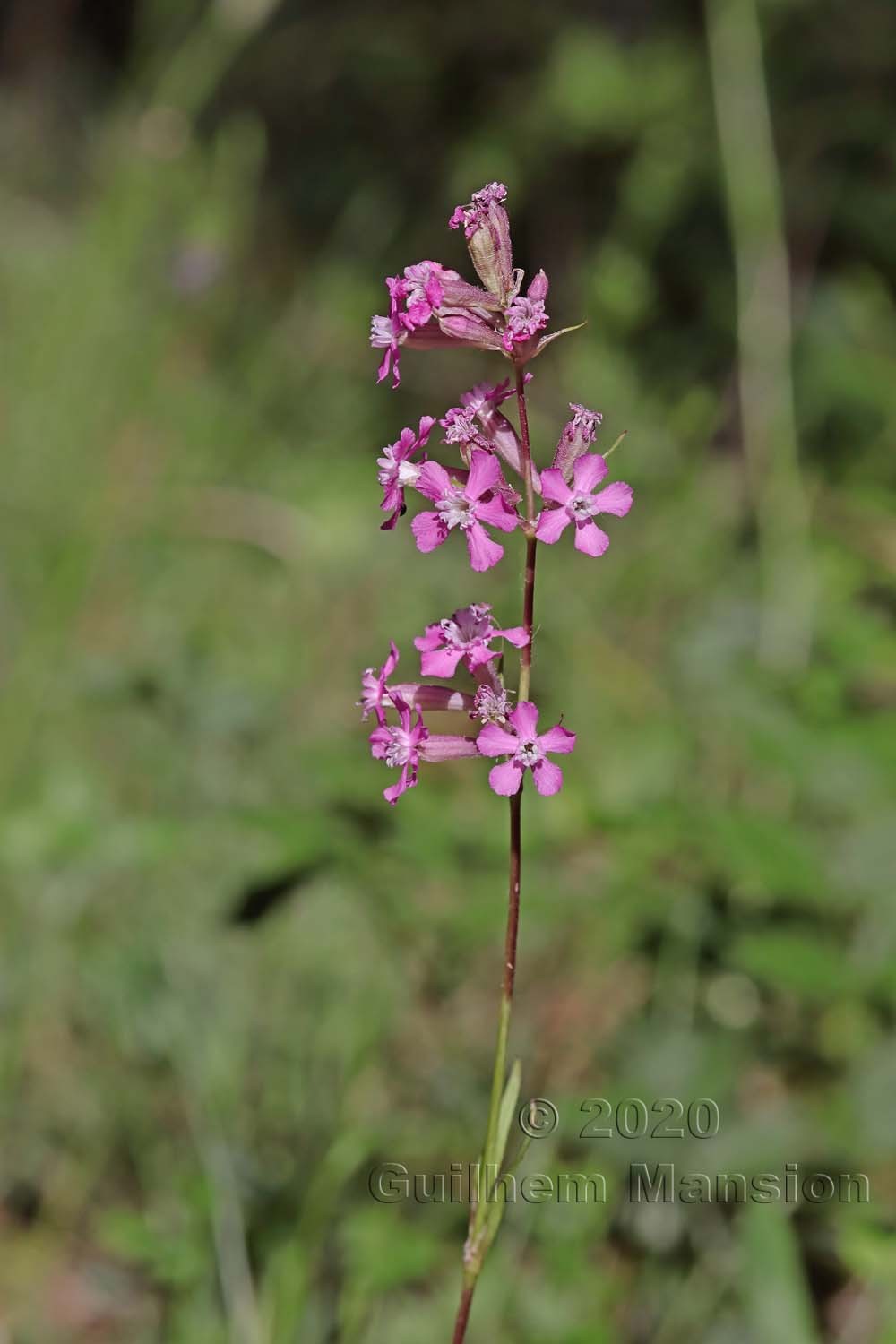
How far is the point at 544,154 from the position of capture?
474 cm

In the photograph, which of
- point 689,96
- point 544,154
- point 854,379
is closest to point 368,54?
point 544,154

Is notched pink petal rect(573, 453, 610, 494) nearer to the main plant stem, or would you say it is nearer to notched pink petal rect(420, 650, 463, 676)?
the main plant stem

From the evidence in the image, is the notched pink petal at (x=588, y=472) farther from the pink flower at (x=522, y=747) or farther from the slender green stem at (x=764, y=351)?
the slender green stem at (x=764, y=351)

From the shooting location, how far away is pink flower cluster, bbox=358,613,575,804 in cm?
87

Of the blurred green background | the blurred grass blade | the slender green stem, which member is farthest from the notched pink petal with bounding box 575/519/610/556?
the slender green stem

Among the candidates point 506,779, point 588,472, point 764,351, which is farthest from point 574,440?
point 764,351

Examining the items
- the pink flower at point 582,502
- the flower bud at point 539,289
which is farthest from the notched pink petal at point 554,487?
the flower bud at point 539,289

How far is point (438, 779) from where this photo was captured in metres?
2.50

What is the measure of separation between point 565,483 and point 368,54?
5547 millimetres

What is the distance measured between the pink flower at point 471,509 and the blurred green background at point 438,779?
2.21 feet

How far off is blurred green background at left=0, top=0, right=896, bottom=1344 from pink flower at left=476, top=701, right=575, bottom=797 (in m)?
0.63

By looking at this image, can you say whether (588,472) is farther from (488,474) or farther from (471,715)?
(471,715)

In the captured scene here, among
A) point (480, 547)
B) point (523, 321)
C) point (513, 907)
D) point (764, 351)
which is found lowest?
point (513, 907)

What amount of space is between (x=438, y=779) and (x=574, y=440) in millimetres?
1634
